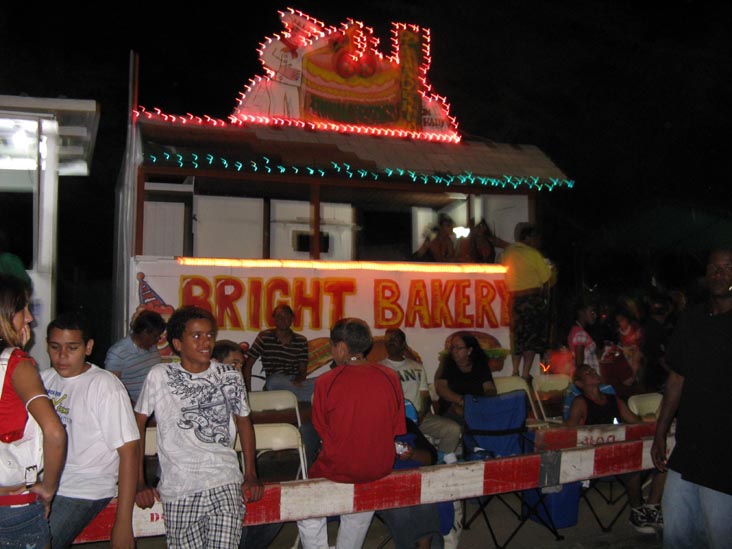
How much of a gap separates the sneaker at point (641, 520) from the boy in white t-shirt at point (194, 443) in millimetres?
3742

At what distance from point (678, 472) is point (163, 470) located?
2.65 metres

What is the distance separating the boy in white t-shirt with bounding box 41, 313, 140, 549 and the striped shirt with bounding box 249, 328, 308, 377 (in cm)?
480

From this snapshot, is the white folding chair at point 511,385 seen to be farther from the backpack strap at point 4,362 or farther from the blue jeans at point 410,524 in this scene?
the backpack strap at point 4,362

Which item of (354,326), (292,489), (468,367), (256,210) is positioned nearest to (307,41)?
(256,210)

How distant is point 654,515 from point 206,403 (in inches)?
162

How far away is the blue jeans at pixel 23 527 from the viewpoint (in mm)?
2602

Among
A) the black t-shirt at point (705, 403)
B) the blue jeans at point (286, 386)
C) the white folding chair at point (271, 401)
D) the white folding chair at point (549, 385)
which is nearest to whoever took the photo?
the black t-shirt at point (705, 403)

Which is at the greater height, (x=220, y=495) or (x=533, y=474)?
(x=220, y=495)

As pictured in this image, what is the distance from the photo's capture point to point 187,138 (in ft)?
29.0

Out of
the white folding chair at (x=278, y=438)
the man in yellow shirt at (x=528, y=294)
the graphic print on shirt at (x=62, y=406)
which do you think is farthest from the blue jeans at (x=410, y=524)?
the man in yellow shirt at (x=528, y=294)

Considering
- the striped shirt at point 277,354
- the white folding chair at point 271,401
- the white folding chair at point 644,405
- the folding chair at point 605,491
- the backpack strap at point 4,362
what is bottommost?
the folding chair at point 605,491

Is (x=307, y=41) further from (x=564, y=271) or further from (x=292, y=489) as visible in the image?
(x=564, y=271)

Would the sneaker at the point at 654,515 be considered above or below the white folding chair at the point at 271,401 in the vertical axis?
below

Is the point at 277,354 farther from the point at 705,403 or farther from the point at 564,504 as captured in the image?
the point at 705,403
